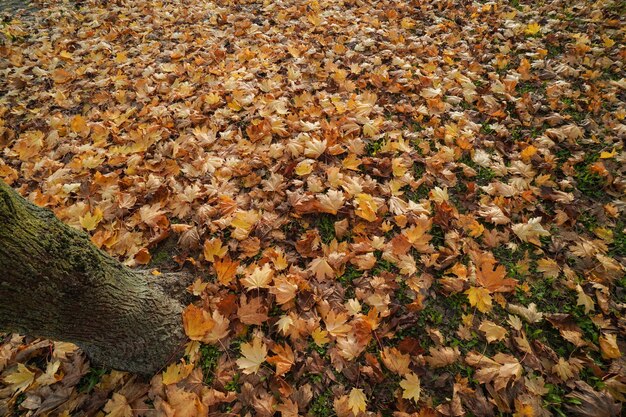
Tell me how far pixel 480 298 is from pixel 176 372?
5.82 ft

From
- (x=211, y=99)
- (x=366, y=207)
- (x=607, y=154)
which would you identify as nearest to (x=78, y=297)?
(x=366, y=207)

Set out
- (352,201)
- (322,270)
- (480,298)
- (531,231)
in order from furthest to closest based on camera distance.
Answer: (352,201) < (531,231) < (322,270) < (480,298)

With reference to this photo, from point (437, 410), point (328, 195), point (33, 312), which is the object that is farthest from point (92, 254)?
point (437, 410)

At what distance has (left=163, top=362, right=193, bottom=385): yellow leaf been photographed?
1811mm

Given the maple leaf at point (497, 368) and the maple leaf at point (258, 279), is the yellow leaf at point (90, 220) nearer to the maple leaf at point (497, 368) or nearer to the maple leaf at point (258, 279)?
the maple leaf at point (258, 279)

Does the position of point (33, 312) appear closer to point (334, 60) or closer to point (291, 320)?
point (291, 320)

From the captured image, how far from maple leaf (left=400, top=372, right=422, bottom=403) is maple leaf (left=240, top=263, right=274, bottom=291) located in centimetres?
91

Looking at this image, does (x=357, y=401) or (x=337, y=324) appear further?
(x=337, y=324)

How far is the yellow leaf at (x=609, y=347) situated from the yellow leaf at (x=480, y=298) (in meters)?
0.58

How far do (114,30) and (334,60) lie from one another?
3.04m

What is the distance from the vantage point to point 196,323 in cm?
193

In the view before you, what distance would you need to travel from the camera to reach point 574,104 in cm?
310

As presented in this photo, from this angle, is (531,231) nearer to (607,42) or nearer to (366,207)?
(366,207)

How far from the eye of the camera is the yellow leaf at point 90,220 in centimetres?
236
